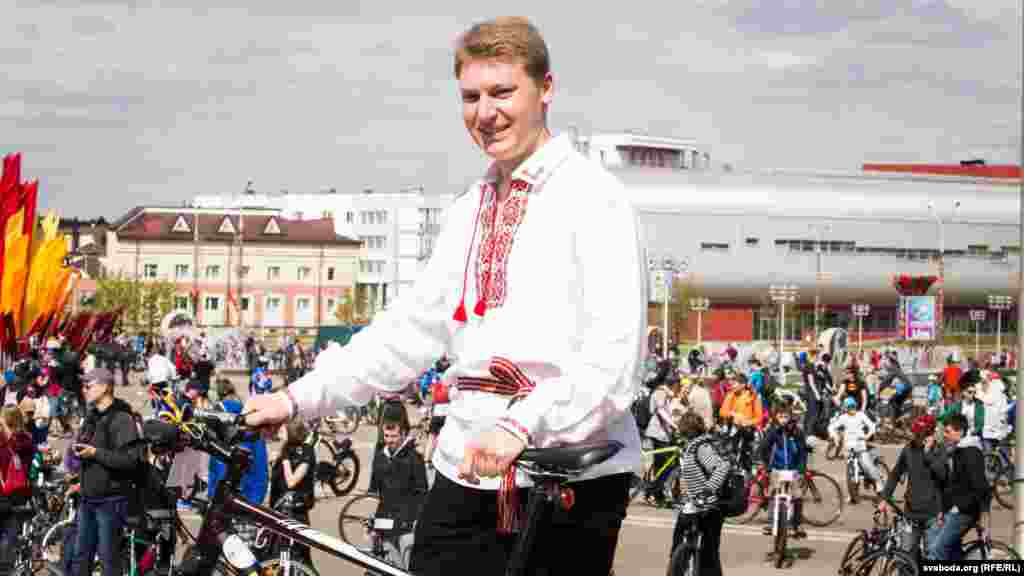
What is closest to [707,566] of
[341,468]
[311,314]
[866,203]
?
[341,468]

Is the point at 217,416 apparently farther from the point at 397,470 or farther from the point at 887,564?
the point at 887,564

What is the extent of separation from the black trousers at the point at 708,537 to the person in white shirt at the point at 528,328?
424 inches

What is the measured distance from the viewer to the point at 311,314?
14025 cm

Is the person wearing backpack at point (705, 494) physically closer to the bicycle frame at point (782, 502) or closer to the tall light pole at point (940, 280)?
the bicycle frame at point (782, 502)

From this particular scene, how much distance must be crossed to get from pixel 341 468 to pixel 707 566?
1074 centimetres

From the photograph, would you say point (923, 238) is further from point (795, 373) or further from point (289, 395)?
point (289, 395)

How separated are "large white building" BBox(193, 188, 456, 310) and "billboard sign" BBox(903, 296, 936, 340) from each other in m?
103

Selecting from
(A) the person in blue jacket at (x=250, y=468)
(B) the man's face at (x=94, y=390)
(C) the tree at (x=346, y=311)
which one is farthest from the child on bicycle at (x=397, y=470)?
(C) the tree at (x=346, y=311)

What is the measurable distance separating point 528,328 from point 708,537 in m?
11.1

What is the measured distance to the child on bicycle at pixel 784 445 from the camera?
2052 cm

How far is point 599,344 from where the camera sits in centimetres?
326

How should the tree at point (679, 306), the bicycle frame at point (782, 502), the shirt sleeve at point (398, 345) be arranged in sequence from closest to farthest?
the shirt sleeve at point (398, 345) < the bicycle frame at point (782, 502) < the tree at point (679, 306)

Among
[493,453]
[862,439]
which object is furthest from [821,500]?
[493,453]

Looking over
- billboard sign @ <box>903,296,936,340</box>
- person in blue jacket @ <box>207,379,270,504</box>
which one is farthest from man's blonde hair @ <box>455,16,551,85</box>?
billboard sign @ <box>903,296,936,340</box>
